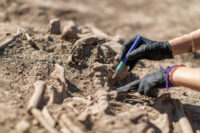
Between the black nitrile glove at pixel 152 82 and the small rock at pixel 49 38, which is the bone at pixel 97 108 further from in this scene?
the small rock at pixel 49 38

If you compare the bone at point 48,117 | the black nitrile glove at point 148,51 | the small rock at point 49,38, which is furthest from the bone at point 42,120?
the small rock at point 49,38

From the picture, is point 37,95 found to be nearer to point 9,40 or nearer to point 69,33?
point 9,40

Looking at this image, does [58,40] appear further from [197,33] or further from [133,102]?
[197,33]

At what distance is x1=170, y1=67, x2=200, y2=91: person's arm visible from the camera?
2299mm

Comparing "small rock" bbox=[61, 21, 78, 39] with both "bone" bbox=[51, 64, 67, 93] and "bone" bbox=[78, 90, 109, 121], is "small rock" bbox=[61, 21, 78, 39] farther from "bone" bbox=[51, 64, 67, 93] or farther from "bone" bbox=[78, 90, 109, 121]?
"bone" bbox=[78, 90, 109, 121]

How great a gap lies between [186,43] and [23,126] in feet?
7.25

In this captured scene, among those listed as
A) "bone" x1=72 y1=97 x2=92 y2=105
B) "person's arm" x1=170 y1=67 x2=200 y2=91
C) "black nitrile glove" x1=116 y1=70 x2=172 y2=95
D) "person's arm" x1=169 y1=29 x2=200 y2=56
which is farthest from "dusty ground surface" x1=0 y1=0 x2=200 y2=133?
"person's arm" x1=169 y1=29 x2=200 y2=56

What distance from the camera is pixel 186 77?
233 centimetres

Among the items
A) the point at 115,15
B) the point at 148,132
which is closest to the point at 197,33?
the point at 148,132

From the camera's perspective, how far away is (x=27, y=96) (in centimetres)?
242

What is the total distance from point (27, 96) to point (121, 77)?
1363 millimetres

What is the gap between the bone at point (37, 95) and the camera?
7.16 ft

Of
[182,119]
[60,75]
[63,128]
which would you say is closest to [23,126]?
[63,128]

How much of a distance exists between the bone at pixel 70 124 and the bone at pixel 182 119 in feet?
3.67
